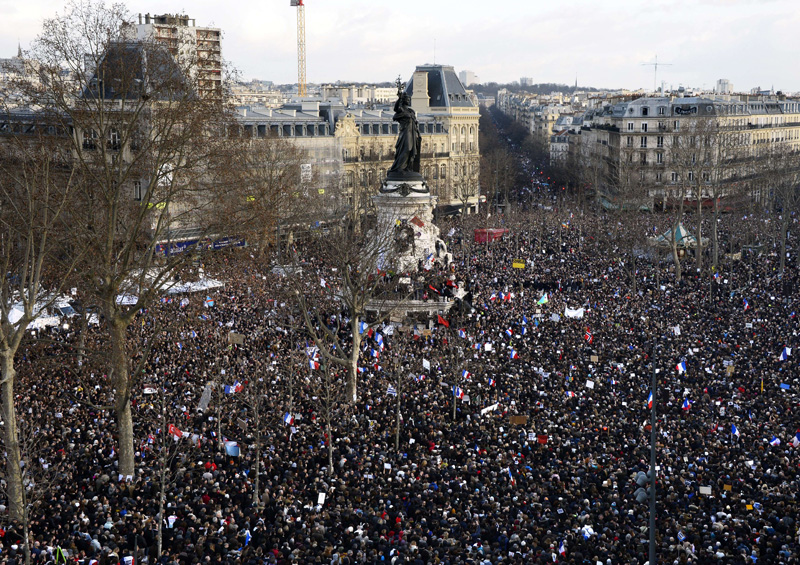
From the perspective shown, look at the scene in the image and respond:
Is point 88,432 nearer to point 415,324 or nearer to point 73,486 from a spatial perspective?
point 73,486

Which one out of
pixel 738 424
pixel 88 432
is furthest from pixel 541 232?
pixel 88 432

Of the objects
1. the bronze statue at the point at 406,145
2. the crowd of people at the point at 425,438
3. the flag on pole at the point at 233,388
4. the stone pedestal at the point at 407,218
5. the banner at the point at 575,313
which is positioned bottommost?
the crowd of people at the point at 425,438

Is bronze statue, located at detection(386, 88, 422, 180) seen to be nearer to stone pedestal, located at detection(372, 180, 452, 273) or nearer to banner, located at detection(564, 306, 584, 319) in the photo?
stone pedestal, located at detection(372, 180, 452, 273)

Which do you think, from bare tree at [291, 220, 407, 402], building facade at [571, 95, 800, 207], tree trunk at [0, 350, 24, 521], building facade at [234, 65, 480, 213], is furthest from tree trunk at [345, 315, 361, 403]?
building facade at [571, 95, 800, 207]

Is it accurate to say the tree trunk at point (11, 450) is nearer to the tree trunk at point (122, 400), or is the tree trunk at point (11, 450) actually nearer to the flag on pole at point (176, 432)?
the tree trunk at point (122, 400)

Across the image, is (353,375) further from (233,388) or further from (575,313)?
(575,313)

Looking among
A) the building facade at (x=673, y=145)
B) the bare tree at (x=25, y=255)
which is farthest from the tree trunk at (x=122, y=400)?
the building facade at (x=673, y=145)

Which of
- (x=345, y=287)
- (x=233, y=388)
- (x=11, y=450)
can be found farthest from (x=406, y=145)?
(x=11, y=450)
